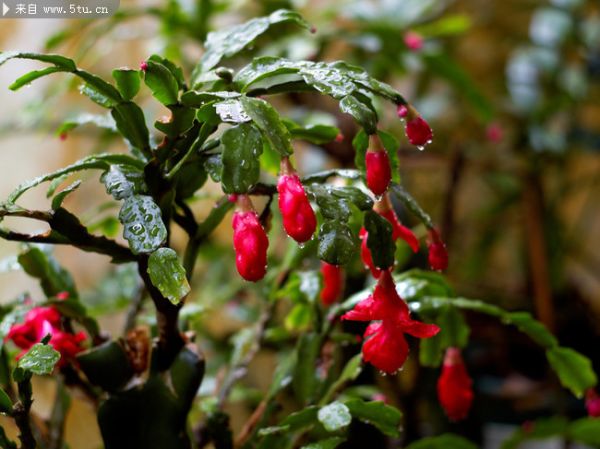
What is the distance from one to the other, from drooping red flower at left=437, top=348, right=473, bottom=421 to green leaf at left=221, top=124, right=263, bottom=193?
37cm

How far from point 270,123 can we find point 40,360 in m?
0.25

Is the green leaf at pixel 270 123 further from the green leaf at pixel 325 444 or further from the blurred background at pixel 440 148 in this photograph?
the blurred background at pixel 440 148

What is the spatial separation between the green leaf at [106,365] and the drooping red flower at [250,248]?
0.21 m

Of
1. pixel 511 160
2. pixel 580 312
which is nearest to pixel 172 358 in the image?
pixel 511 160

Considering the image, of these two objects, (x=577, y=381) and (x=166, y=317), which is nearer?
(x=166, y=317)

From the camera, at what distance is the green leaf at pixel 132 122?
596mm

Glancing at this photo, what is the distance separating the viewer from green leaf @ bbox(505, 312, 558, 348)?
0.74m

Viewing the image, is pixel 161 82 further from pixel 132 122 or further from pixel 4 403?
pixel 4 403

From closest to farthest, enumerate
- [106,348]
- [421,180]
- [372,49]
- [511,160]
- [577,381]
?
[106,348] → [577,381] → [372,49] → [511,160] → [421,180]

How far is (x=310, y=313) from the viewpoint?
2.79 feet

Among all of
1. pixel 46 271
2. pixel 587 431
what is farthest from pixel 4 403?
pixel 587 431

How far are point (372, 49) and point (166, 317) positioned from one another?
2.94 feet

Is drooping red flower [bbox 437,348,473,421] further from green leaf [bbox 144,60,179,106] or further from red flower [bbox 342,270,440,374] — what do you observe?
green leaf [bbox 144,60,179,106]

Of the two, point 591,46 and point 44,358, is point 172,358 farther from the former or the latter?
point 591,46
